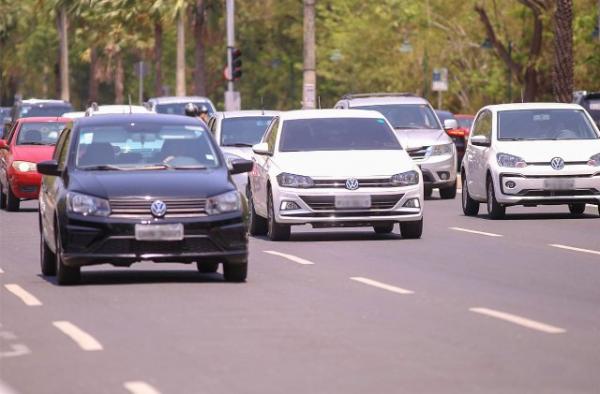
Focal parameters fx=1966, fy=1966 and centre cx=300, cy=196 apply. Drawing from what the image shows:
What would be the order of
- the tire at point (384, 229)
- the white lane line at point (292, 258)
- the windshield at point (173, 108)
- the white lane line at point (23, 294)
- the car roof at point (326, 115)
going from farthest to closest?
the windshield at point (173, 108) → the car roof at point (326, 115) → the tire at point (384, 229) → the white lane line at point (292, 258) → the white lane line at point (23, 294)

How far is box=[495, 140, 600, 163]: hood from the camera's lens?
2720cm

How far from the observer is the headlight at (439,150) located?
3450 cm

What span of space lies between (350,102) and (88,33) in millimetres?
56256

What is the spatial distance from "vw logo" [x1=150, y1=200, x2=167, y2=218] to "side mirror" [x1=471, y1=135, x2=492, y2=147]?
1187cm

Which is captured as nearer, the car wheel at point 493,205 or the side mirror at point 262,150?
the side mirror at point 262,150

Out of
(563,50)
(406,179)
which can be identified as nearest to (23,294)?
(406,179)

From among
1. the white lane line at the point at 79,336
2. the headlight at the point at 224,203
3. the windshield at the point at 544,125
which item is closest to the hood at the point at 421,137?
the windshield at the point at 544,125

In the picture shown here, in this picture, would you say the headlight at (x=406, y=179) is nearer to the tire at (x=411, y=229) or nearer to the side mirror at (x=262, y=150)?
the tire at (x=411, y=229)

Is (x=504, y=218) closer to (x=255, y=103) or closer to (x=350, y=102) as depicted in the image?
(x=350, y=102)

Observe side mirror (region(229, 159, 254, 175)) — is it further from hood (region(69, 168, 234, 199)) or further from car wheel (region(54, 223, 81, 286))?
car wheel (region(54, 223, 81, 286))

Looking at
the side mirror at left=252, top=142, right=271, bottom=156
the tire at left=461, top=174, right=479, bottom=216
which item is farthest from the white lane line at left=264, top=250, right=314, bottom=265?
the tire at left=461, top=174, right=479, bottom=216

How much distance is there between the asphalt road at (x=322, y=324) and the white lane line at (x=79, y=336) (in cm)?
1

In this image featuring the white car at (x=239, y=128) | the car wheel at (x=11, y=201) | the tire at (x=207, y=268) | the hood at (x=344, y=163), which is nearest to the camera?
the tire at (x=207, y=268)

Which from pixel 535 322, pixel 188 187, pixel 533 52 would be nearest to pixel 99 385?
pixel 535 322
